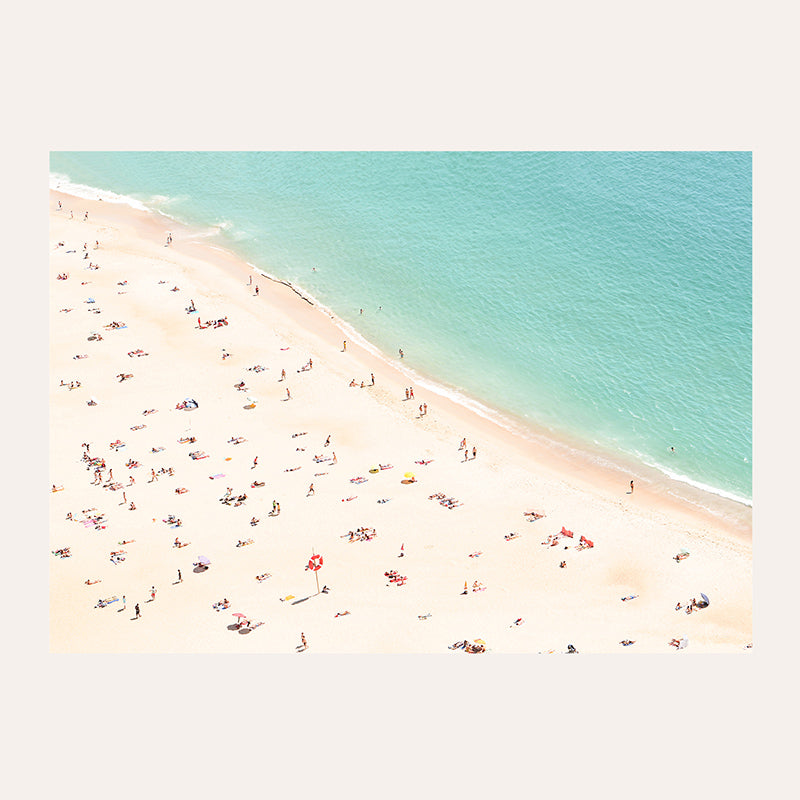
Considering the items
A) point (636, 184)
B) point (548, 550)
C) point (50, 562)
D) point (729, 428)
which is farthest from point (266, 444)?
point (636, 184)

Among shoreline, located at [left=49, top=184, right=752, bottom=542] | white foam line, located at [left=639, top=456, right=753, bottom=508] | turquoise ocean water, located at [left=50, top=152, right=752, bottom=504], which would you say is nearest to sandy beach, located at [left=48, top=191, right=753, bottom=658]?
shoreline, located at [left=49, top=184, right=752, bottom=542]

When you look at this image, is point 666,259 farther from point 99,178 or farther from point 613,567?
point 99,178

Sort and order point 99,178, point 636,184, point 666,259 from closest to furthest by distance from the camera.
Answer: point 666,259
point 636,184
point 99,178

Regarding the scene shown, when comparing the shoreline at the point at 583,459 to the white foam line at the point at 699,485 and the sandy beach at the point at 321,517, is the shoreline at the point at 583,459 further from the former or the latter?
the sandy beach at the point at 321,517

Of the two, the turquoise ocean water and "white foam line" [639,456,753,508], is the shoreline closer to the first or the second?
"white foam line" [639,456,753,508]

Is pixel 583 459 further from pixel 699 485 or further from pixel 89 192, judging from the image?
pixel 89 192

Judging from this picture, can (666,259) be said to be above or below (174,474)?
above
